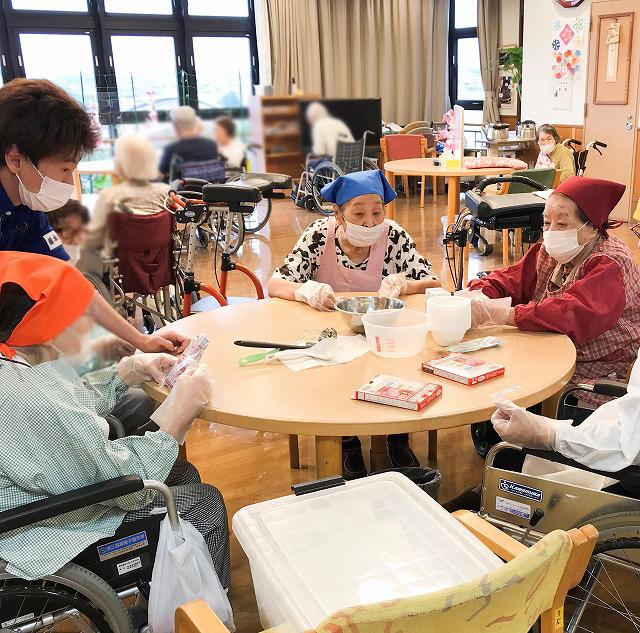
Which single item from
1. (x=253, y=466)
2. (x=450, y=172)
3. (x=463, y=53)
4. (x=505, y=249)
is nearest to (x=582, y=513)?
(x=463, y=53)

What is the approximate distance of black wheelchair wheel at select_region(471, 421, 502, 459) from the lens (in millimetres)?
2463

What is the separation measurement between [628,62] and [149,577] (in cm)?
705

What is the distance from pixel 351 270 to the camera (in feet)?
7.90

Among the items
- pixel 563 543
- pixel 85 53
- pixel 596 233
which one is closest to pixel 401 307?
pixel 596 233

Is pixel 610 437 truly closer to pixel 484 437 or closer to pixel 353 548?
pixel 353 548

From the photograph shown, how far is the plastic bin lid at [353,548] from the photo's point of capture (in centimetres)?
99

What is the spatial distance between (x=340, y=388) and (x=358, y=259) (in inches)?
38.2

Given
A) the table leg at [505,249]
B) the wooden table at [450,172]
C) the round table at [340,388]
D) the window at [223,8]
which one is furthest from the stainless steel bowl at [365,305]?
the table leg at [505,249]

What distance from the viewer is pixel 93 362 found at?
36 cm

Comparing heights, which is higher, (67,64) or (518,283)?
(67,64)

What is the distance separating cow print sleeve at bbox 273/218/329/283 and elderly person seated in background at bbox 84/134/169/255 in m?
2.06

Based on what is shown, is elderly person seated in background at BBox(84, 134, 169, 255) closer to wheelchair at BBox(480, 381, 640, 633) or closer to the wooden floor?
wheelchair at BBox(480, 381, 640, 633)

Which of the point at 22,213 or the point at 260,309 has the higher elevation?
the point at 22,213

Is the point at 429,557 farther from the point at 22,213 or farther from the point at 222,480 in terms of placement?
the point at 222,480
